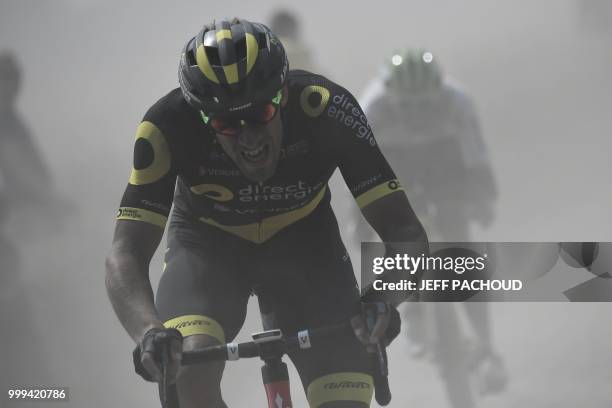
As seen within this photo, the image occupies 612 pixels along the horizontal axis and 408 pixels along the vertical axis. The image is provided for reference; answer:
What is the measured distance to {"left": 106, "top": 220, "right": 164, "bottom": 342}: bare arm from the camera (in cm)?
379

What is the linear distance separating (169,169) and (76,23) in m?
13.8

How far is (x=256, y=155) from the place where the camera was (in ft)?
13.1

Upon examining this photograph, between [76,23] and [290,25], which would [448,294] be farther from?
[76,23]

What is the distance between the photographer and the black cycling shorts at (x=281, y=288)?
4.13 meters

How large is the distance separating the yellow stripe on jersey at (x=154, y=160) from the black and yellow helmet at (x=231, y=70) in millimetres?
193

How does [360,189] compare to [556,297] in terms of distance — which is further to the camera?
[556,297]

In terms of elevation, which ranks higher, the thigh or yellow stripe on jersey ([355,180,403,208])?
yellow stripe on jersey ([355,180,403,208])

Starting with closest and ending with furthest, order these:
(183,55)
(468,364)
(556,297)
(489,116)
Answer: (183,55) → (556,297) → (468,364) → (489,116)

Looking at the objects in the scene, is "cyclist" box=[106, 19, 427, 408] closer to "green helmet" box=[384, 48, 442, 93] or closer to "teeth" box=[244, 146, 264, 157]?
"teeth" box=[244, 146, 264, 157]

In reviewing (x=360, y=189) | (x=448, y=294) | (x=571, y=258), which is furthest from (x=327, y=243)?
(x=571, y=258)

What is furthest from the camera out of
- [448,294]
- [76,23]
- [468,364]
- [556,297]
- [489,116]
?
[76,23]

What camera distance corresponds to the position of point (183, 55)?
4070 millimetres

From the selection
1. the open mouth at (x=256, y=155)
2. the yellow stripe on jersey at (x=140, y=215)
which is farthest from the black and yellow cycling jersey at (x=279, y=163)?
the open mouth at (x=256, y=155)

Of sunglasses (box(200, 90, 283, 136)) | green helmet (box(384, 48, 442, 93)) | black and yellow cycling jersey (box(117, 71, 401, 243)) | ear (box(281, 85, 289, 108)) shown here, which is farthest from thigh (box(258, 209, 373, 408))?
green helmet (box(384, 48, 442, 93))
